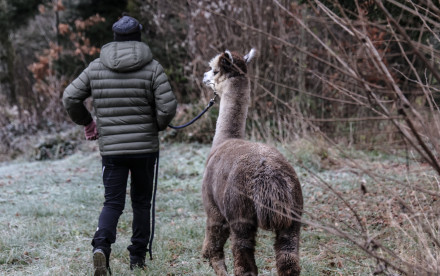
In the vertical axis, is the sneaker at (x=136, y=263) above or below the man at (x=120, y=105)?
below

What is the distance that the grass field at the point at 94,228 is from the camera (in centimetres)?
480

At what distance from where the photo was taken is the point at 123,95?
4457 millimetres

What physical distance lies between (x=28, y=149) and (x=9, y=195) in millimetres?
5499

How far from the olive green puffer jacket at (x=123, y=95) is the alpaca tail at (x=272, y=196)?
55.4 inches

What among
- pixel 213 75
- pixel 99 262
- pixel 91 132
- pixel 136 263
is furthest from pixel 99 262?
pixel 213 75

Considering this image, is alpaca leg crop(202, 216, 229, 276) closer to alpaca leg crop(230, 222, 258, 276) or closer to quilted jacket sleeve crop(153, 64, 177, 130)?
alpaca leg crop(230, 222, 258, 276)

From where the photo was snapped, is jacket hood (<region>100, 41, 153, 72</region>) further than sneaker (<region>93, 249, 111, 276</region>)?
Yes

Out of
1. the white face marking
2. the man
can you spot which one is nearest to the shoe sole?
the man

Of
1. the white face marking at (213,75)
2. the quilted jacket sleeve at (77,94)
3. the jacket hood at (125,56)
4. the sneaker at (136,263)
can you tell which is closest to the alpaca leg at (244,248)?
the sneaker at (136,263)

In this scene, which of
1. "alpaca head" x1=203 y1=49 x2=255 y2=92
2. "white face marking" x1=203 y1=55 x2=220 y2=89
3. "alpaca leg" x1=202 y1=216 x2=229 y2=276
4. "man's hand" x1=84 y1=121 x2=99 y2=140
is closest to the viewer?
"alpaca leg" x1=202 y1=216 x2=229 y2=276

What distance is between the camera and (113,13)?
1741 centimetres

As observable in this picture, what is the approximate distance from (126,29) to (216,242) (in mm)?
2053

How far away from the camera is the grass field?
480 cm

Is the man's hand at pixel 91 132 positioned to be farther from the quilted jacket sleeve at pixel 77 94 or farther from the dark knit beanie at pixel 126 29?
the dark knit beanie at pixel 126 29
